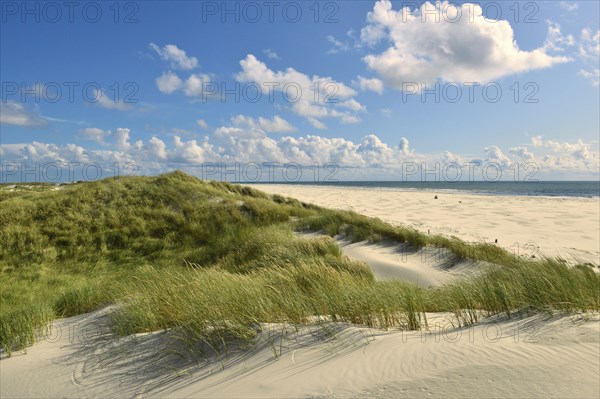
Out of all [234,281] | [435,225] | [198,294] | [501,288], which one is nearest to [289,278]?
[234,281]

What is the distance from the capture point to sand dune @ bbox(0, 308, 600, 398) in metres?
2.87

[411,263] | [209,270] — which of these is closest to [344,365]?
[209,270]

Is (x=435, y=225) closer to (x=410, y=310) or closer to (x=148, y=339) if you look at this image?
(x=410, y=310)

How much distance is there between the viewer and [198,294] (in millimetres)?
5324

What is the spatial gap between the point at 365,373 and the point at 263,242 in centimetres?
809

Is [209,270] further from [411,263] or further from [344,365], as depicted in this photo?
[411,263]

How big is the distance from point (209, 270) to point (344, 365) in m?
5.06

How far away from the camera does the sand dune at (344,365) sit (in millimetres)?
2873

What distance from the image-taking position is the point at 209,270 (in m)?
7.80

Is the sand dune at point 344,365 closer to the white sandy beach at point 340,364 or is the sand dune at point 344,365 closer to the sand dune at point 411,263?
the white sandy beach at point 340,364

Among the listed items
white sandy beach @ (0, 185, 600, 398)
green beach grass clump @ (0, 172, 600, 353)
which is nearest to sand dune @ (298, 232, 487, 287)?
green beach grass clump @ (0, 172, 600, 353)

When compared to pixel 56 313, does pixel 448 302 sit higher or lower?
higher

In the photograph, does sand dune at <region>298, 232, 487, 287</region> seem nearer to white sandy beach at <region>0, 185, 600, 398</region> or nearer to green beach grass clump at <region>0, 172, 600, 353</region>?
green beach grass clump at <region>0, 172, 600, 353</region>

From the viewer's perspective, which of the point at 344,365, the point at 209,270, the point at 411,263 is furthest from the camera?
the point at 411,263
